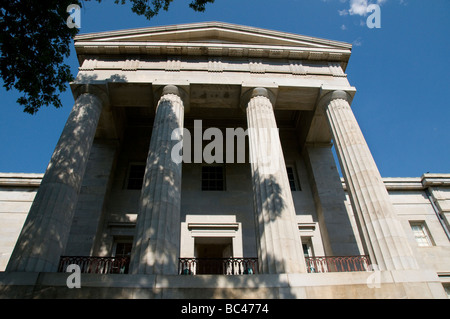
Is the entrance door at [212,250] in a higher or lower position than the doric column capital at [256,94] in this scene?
lower

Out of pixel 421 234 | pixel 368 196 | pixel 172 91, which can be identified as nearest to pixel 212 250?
pixel 368 196

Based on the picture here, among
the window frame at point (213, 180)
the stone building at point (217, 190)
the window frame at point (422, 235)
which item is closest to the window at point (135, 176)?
the stone building at point (217, 190)

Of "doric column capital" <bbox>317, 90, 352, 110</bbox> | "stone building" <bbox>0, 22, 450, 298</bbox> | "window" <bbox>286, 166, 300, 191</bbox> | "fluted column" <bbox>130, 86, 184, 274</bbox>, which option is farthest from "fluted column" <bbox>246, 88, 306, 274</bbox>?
"window" <bbox>286, 166, 300, 191</bbox>

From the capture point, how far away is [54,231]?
33.8ft

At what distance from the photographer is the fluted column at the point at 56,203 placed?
31.4 ft

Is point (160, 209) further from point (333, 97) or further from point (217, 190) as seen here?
point (333, 97)

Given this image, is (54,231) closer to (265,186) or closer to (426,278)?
(265,186)

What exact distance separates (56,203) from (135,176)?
798cm

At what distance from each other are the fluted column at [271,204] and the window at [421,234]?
11348mm

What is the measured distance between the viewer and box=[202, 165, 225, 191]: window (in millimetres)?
18188

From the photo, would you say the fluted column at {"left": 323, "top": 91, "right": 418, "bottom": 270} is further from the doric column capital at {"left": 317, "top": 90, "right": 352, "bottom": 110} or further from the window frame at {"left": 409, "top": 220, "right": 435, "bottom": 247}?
the window frame at {"left": 409, "top": 220, "right": 435, "bottom": 247}

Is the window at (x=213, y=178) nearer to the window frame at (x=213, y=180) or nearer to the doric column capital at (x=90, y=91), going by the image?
the window frame at (x=213, y=180)

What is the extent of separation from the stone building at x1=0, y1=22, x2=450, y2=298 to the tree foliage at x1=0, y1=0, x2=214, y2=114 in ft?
8.11

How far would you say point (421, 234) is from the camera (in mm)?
18391
